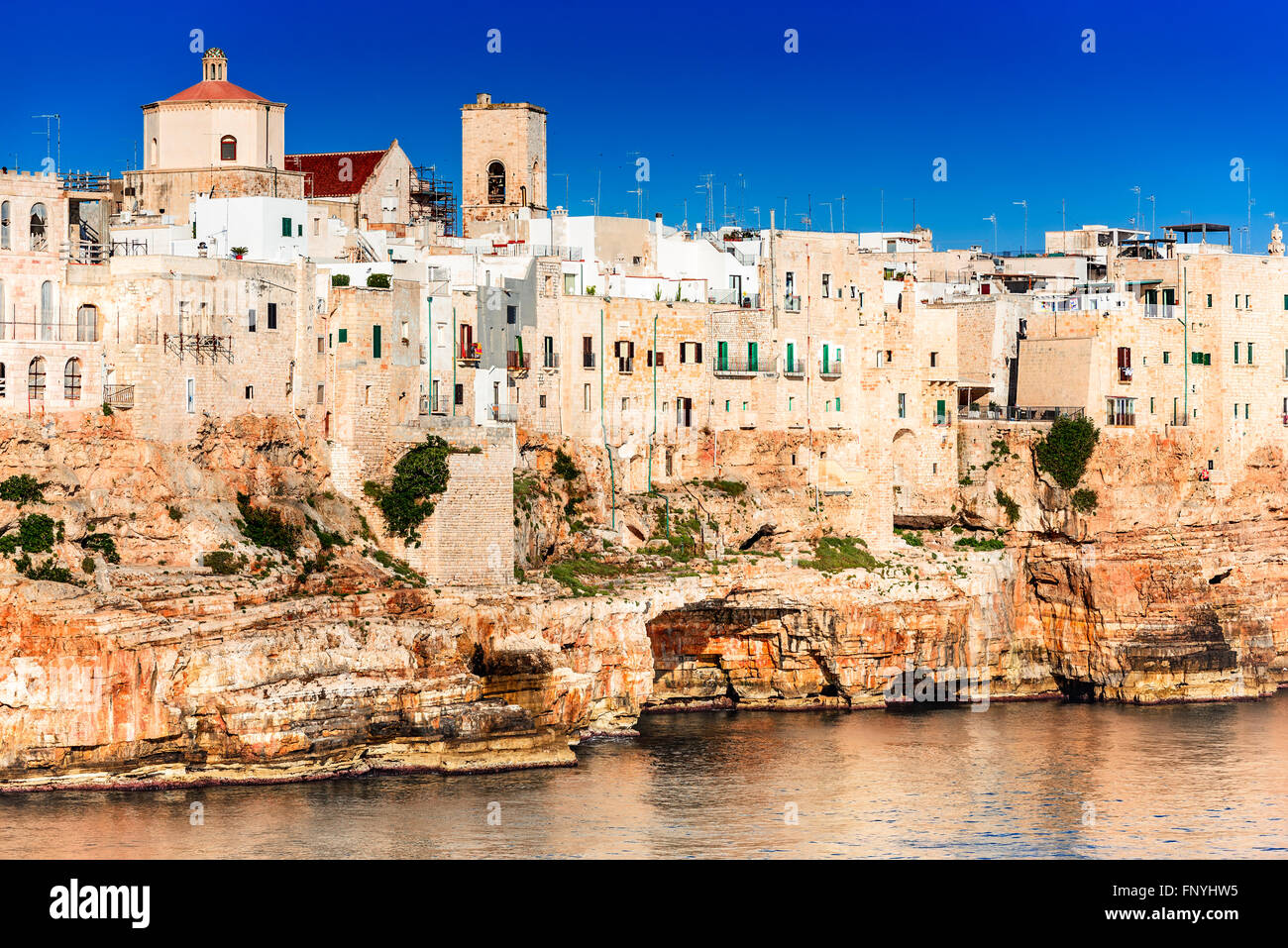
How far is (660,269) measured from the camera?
7038 cm

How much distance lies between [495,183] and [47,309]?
2575cm

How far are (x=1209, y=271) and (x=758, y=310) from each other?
57.1 feet

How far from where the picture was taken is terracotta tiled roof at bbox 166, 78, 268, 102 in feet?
215

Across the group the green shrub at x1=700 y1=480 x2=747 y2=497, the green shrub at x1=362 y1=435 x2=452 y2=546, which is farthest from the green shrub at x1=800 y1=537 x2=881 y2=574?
the green shrub at x1=362 y1=435 x2=452 y2=546

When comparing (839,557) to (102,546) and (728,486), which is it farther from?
(102,546)

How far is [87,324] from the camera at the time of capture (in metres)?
53.5

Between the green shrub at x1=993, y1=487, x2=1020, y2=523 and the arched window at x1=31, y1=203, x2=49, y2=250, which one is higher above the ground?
the arched window at x1=31, y1=203, x2=49, y2=250

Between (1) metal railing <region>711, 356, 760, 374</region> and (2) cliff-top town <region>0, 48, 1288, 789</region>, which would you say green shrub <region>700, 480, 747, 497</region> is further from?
(1) metal railing <region>711, 356, 760, 374</region>

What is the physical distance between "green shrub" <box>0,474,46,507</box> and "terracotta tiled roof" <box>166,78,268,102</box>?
1858 centimetres

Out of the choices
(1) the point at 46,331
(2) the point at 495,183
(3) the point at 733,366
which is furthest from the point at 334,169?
(1) the point at 46,331

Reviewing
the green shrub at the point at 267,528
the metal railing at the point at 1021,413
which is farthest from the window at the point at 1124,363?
the green shrub at the point at 267,528

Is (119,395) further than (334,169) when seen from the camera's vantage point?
No

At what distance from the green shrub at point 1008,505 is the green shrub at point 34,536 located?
109ft
